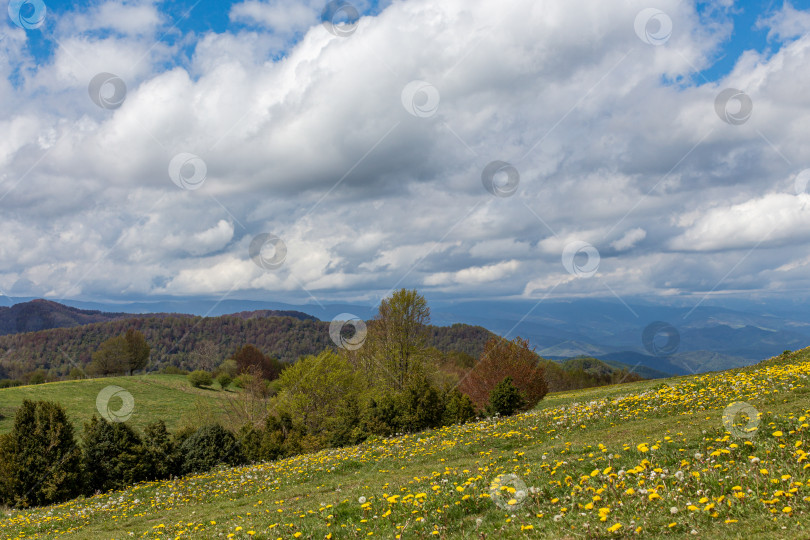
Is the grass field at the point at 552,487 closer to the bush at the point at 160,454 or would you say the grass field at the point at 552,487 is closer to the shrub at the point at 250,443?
the bush at the point at 160,454

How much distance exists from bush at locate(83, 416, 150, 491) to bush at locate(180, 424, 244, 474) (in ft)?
8.03

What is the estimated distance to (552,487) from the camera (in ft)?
33.8

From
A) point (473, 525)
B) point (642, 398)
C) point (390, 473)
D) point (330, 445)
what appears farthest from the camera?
point (330, 445)

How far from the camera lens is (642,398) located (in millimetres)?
23969

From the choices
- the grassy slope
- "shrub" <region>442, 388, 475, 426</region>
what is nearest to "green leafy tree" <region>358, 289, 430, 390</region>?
"shrub" <region>442, 388, 475, 426</region>

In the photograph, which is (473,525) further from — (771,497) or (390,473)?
(390,473)

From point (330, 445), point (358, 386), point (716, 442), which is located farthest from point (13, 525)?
point (358, 386)

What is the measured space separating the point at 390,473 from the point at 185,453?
19.6 m

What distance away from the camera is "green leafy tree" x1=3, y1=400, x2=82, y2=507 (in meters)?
27.3

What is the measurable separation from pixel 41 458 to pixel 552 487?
30.8 meters

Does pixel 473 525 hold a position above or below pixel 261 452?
above

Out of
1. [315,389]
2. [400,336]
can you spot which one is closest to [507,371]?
[400,336]

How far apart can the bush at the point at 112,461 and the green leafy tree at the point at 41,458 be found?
0.74 metres

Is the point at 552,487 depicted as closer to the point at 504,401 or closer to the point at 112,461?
the point at 504,401
